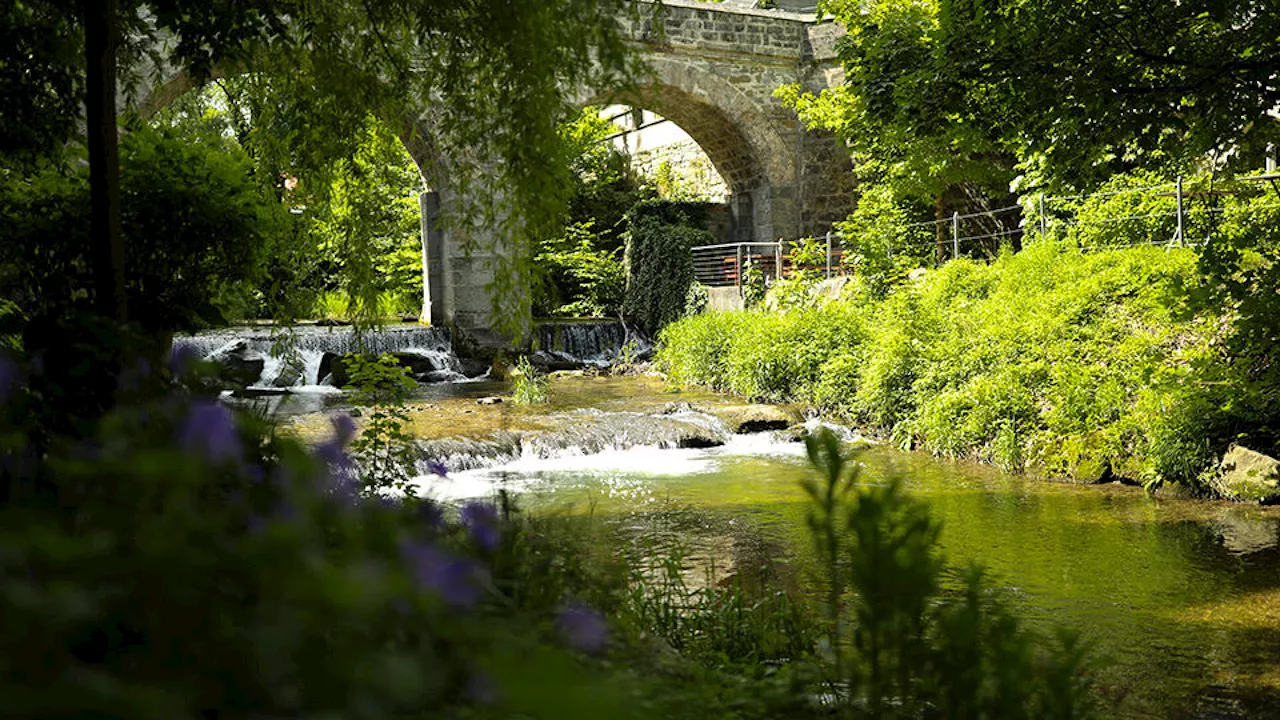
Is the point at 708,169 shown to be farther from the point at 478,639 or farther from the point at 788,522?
the point at 478,639

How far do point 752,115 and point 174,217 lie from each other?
657 inches

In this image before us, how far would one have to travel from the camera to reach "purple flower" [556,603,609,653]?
142cm

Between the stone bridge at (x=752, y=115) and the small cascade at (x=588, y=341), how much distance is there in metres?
1.62

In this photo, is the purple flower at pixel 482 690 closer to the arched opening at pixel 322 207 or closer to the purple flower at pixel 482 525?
the purple flower at pixel 482 525

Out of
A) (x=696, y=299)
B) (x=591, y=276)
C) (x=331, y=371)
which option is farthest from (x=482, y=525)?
(x=591, y=276)

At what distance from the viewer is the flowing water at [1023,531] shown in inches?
164

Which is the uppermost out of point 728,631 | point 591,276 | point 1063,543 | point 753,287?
point 591,276

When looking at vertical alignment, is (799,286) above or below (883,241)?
below

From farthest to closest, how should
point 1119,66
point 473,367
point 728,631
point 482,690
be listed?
point 473,367 < point 1119,66 < point 728,631 < point 482,690

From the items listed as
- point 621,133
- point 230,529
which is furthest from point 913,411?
point 621,133

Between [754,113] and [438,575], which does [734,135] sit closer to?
[754,113]

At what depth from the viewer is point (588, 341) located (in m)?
19.0

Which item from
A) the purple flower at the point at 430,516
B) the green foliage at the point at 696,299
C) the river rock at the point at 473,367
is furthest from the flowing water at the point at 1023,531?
the green foliage at the point at 696,299

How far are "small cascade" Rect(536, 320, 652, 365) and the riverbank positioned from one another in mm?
6208
